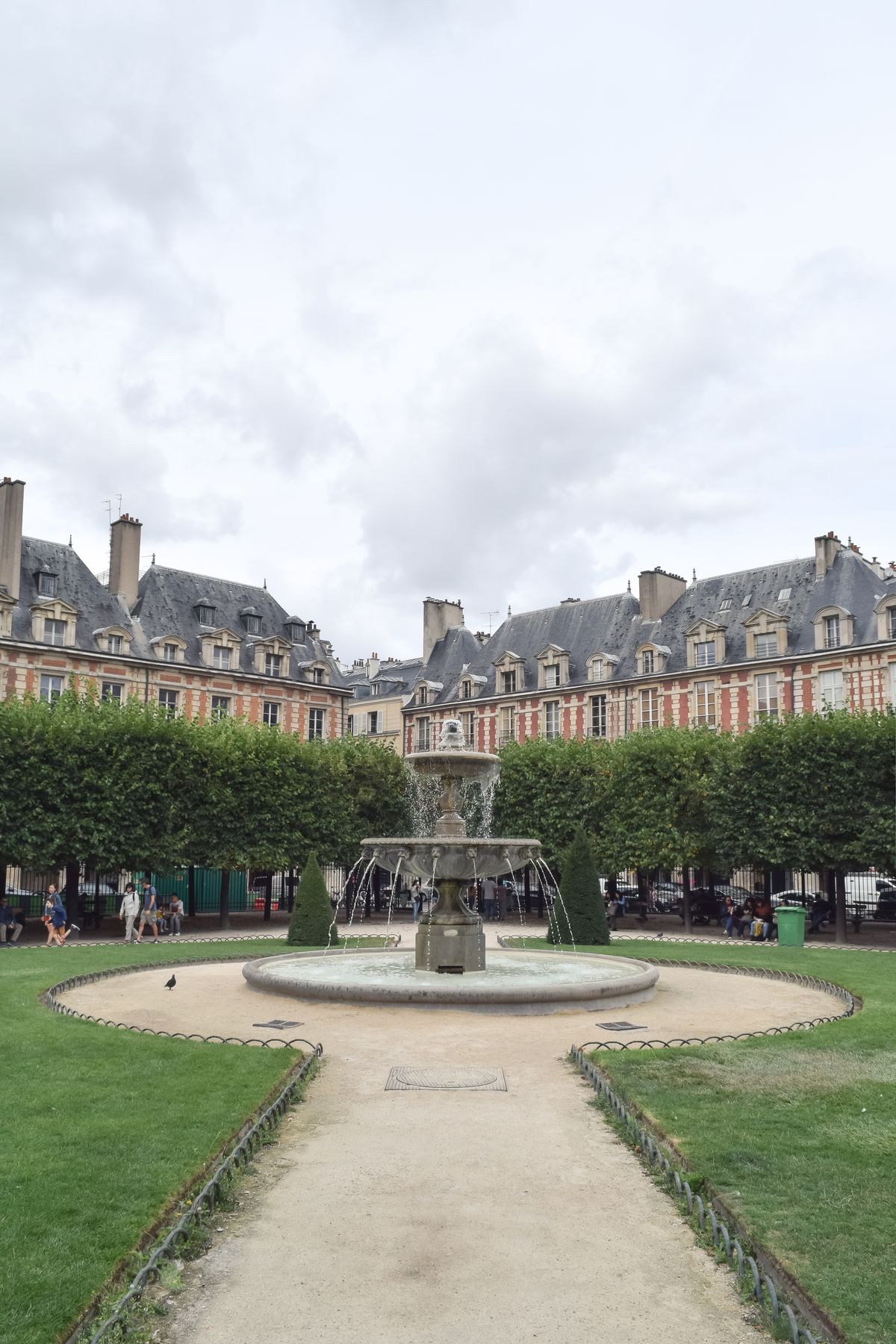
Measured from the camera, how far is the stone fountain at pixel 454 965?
13.8 m

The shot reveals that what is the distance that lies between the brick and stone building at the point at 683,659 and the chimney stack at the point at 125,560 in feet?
59.5

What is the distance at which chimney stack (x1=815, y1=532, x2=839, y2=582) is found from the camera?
45594 millimetres

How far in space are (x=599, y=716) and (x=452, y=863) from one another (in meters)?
35.7

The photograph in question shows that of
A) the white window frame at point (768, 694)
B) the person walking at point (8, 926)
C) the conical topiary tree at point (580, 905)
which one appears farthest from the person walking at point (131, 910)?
the white window frame at point (768, 694)

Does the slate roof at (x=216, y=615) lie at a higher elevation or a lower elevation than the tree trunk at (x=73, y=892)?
higher

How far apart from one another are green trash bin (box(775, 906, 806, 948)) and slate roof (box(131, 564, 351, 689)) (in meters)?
28.8

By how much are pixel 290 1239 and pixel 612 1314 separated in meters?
1.86

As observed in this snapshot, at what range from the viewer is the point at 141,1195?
20.1 ft

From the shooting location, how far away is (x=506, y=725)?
54688mm

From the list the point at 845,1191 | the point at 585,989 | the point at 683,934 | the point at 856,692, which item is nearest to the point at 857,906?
the point at 683,934

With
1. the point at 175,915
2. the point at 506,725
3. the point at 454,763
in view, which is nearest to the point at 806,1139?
the point at 454,763

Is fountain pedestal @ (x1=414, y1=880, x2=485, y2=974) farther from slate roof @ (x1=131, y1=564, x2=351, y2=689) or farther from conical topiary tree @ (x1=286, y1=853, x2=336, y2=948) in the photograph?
slate roof @ (x1=131, y1=564, x2=351, y2=689)

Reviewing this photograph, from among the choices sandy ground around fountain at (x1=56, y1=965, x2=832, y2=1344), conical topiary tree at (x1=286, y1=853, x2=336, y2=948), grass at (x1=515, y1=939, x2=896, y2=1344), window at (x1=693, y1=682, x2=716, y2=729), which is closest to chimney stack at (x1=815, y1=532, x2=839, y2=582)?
window at (x1=693, y1=682, x2=716, y2=729)

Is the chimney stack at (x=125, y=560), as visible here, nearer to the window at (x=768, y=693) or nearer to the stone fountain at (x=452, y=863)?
the window at (x=768, y=693)
